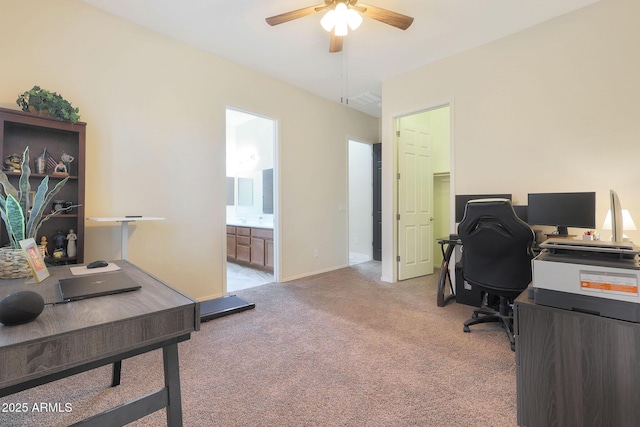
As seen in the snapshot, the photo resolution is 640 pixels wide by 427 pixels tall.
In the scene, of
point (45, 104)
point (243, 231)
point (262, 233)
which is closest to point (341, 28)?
point (45, 104)

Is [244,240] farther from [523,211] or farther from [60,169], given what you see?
[523,211]

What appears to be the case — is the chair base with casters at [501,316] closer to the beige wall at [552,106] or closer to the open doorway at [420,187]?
the beige wall at [552,106]

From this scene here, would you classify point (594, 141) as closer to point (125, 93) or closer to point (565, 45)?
point (565, 45)

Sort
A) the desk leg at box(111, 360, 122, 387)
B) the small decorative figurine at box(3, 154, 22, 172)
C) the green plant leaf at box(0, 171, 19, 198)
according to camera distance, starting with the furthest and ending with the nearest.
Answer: the small decorative figurine at box(3, 154, 22, 172)
the desk leg at box(111, 360, 122, 387)
the green plant leaf at box(0, 171, 19, 198)

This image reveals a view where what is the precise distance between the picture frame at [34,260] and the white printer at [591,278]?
7.04ft

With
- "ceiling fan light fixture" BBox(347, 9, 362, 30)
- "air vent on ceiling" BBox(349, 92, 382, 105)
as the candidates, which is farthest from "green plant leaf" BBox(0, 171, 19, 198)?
"air vent on ceiling" BBox(349, 92, 382, 105)

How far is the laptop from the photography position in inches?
39.7

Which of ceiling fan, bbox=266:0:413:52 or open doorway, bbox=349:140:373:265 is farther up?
ceiling fan, bbox=266:0:413:52

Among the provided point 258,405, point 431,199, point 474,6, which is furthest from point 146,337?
point 431,199

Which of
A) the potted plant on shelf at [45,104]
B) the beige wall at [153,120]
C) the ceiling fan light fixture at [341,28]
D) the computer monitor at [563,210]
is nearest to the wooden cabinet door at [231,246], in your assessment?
the beige wall at [153,120]

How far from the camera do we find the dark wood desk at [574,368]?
1154mm

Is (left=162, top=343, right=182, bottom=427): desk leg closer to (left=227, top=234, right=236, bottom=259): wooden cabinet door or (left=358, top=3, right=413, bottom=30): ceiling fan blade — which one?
(left=358, top=3, right=413, bottom=30): ceiling fan blade

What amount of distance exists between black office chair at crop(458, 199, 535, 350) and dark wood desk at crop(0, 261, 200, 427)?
6.97 feet

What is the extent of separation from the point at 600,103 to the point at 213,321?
399 centimetres
